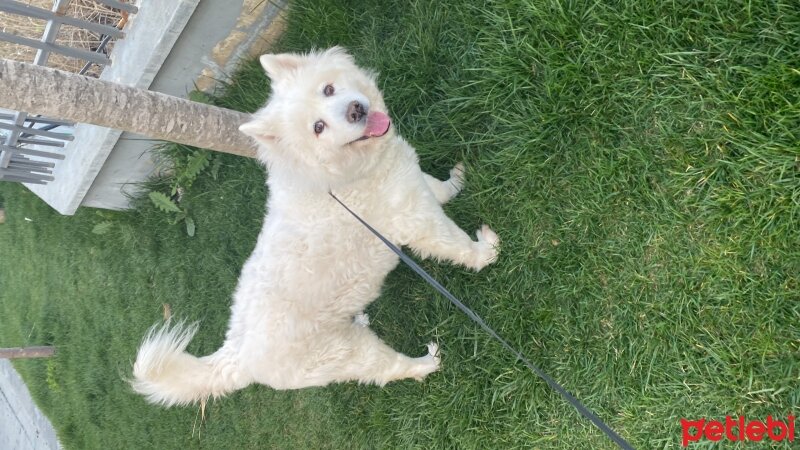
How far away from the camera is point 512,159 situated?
10.7ft

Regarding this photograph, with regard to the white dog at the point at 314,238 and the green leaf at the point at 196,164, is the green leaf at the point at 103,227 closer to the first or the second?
the green leaf at the point at 196,164

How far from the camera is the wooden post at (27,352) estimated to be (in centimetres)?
606

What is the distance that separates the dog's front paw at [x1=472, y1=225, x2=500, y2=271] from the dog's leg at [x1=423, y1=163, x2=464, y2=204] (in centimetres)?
31

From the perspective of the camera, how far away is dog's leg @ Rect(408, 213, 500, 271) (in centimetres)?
306

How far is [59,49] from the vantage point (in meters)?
3.85

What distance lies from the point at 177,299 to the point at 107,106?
104 inches

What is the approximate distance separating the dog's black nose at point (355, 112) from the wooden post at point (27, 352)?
564 centimetres

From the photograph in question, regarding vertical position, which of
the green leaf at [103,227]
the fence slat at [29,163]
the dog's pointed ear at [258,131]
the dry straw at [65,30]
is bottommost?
the green leaf at [103,227]

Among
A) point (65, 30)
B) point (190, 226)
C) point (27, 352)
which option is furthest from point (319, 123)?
point (27, 352)

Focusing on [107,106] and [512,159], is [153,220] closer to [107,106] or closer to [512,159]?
[107,106]

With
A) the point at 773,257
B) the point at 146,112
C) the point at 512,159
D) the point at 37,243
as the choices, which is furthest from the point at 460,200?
the point at 37,243

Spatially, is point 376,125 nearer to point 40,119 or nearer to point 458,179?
point 458,179

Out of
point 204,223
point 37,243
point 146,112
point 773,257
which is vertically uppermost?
point 773,257

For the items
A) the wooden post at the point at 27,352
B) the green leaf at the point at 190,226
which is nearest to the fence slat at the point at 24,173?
the green leaf at the point at 190,226
